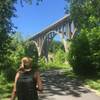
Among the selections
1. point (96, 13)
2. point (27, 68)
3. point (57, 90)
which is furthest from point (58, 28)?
point (27, 68)

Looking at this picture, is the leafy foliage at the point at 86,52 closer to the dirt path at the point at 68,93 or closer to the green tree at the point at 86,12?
the green tree at the point at 86,12

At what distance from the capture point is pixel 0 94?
1742 centimetres

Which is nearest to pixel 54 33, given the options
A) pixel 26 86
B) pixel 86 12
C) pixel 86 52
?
pixel 86 12

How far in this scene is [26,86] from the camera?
8320mm

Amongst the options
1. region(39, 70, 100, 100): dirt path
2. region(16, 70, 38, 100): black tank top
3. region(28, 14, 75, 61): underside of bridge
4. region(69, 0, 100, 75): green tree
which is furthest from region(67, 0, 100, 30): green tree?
region(16, 70, 38, 100): black tank top

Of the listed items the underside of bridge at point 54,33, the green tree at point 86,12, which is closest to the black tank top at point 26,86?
the green tree at point 86,12

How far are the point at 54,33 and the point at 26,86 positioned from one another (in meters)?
60.3

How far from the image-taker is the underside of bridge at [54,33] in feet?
186

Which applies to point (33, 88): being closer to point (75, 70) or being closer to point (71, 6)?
point (75, 70)

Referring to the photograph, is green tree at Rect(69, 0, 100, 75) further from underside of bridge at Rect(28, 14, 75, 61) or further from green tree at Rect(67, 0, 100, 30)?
underside of bridge at Rect(28, 14, 75, 61)

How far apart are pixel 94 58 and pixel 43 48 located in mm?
58216

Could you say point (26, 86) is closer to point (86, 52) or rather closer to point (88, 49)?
point (88, 49)

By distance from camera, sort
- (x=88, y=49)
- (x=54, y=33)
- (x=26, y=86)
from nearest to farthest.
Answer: (x=26, y=86) → (x=88, y=49) → (x=54, y=33)

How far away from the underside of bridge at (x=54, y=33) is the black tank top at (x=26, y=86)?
41.4m
